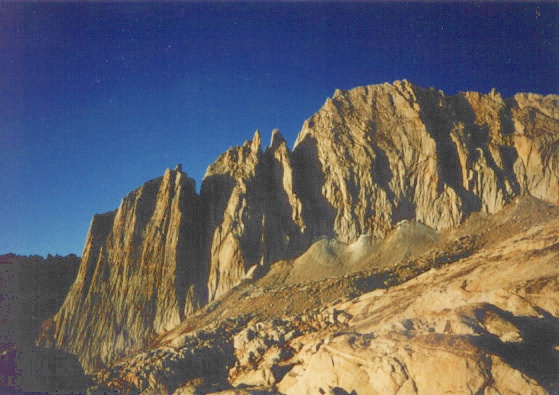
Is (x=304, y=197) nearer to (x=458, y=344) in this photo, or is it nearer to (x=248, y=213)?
(x=248, y=213)

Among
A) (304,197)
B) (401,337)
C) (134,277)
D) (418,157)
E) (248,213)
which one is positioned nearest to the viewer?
(401,337)

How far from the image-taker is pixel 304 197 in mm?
44844

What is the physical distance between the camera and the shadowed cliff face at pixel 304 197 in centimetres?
4194

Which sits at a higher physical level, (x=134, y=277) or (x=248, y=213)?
(x=248, y=213)

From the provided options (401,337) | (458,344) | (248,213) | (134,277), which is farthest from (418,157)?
(134,277)

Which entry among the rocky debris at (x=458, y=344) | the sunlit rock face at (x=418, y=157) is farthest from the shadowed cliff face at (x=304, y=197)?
the rocky debris at (x=458, y=344)

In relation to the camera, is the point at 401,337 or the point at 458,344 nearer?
the point at 458,344

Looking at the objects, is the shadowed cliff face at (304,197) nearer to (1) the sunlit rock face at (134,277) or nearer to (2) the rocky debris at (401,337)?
(1) the sunlit rock face at (134,277)

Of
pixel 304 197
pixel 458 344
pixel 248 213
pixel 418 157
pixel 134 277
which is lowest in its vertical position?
→ pixel 458 344

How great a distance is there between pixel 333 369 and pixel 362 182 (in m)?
28.5

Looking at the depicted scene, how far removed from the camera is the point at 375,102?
47.8 m

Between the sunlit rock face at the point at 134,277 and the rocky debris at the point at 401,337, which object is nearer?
the rocky debris at the point at 401,337

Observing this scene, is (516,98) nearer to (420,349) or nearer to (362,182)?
(362,182)

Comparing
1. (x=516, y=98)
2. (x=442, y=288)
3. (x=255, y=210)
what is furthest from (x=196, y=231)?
(x=516, y=98)
